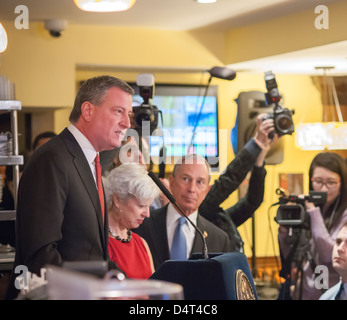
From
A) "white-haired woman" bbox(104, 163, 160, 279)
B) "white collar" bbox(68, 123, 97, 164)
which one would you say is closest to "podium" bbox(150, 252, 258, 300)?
"white collar" bbox(68, 123, 97, 164)

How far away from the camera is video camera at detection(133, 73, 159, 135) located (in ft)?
13.1

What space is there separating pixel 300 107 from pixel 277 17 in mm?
2180

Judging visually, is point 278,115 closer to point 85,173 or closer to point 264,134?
point 264,134

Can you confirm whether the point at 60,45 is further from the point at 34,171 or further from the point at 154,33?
the point at 34,171

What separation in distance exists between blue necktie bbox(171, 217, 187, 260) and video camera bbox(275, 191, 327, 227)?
162cm

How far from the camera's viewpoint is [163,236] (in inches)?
125

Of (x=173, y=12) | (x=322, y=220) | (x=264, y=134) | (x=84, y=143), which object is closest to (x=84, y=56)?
(x=173, y=12)

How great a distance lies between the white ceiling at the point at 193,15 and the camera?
4910 mm

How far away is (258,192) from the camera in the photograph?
428cm

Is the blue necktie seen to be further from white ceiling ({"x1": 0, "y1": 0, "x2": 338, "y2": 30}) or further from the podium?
white ceiling ({"x1": 0, "y1": 0, "x2": 338, "y2": 30})

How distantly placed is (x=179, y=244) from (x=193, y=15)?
8.76ft

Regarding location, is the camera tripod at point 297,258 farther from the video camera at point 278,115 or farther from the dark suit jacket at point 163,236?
the dark suit jacket at point 163,236
